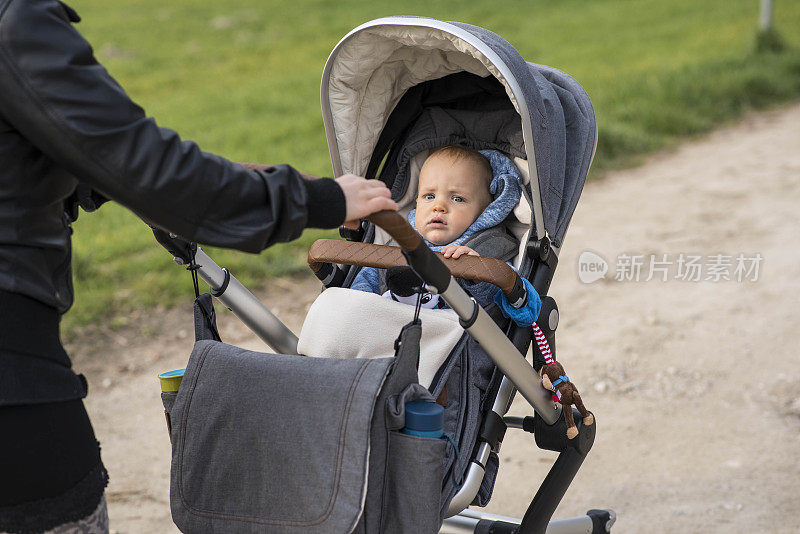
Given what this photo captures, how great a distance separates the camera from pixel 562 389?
2.33m

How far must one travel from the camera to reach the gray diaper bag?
188 centimetres

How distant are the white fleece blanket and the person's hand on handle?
0.59 metres

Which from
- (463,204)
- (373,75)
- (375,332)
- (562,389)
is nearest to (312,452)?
(375,332)

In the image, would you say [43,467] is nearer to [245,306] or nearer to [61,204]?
[61,204]

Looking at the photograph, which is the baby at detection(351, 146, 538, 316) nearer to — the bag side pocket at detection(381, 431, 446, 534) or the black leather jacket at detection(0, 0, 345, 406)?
the bag side pocket at detection(381, 431, 446, 534)

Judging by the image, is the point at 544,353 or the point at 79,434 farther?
the point at 544,353

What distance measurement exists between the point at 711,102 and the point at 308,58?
5280 millimetres

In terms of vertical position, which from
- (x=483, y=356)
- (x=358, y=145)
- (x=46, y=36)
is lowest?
(x=483, y=356)

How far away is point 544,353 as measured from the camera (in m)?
2.45

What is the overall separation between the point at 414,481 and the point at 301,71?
919cm

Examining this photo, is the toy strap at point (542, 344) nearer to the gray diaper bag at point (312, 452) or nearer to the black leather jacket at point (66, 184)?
the gray diaper bag at point (312, 452)

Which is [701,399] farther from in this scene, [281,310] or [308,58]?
[308,58]

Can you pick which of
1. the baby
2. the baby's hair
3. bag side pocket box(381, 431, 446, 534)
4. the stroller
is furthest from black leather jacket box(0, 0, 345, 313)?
the baby's hair

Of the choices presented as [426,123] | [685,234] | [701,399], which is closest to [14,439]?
[426,123]
